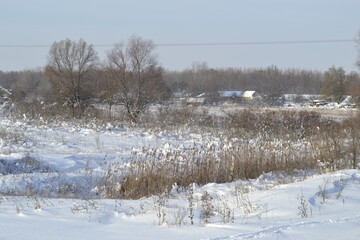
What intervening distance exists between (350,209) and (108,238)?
325 cm

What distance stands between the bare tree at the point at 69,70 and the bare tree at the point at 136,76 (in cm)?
427

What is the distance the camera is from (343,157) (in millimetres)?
9812

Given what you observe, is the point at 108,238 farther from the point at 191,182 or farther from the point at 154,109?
the point at 154,109

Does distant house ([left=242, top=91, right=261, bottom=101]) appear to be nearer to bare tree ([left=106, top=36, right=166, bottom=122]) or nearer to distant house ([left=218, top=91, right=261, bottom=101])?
distant house ([left=218, top=91, right=261, bottom=101])

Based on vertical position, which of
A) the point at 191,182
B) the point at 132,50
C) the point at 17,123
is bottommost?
the point at 191,182

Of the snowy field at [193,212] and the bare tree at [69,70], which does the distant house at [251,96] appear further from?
the snowy field at [193,212]

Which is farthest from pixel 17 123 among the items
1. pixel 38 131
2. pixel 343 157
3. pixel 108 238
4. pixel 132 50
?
pixel 108 238

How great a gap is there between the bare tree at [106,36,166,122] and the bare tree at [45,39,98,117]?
4268mm

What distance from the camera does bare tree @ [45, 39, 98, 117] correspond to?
27828 mm

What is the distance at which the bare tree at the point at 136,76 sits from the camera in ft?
78.7

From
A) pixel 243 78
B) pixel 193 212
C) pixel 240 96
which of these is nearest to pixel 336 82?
pixel 240 96

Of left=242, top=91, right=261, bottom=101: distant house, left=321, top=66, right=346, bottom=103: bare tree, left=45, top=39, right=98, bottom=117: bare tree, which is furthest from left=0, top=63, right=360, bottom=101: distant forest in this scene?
left=45, top=39, right=98, bottom=117: bare tree

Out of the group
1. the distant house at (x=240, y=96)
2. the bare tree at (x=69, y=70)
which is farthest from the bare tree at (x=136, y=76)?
the distant house at (x=240, y=96)

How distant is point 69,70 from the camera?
92.1 ft
